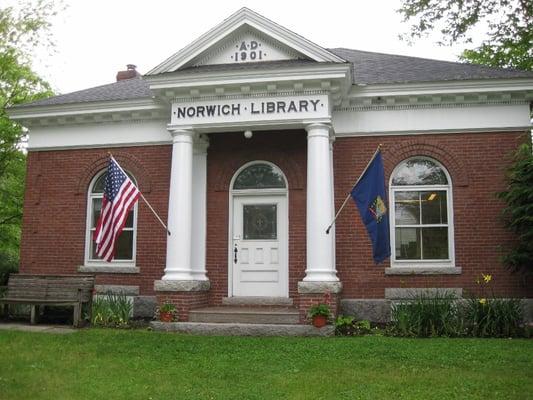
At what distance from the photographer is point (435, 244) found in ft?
38.7

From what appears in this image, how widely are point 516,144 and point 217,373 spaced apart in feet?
26.6

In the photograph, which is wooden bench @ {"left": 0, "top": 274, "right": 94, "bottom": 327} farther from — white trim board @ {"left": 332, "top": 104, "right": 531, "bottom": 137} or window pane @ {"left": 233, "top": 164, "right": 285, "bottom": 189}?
white trim board @ {"left": 332, "top": 104, "right": 531, "bottom": 137}

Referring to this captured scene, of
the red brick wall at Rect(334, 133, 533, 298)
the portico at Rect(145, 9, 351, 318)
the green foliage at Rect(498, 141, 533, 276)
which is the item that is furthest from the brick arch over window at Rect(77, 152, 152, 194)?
the green foliage at Rect(498, 141, 533, 276)

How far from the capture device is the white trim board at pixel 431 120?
38.8 feet

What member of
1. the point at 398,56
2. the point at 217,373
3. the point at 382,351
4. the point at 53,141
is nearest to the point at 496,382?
the point at 382,351

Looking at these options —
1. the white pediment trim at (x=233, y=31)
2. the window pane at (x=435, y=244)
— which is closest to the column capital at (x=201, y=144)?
the white pediment trim at (x=233, y=31)

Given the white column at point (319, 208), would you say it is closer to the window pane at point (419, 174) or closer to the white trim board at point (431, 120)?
the white trim board at point (431, 120)

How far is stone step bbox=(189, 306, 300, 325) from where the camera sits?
1068 cm

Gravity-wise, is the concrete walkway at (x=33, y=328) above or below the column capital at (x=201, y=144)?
below

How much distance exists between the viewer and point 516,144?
1177 centimetres

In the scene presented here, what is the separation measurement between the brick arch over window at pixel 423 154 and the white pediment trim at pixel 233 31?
258 centimetres

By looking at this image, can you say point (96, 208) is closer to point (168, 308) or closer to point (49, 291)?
point (49, 291)

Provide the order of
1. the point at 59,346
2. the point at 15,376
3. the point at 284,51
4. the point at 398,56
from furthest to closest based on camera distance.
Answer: the point at 398,56 < the point at 284,51 < the point at 59,346 < the point at 15,376

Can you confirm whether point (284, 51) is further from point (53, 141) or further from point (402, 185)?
point (53, 141)
